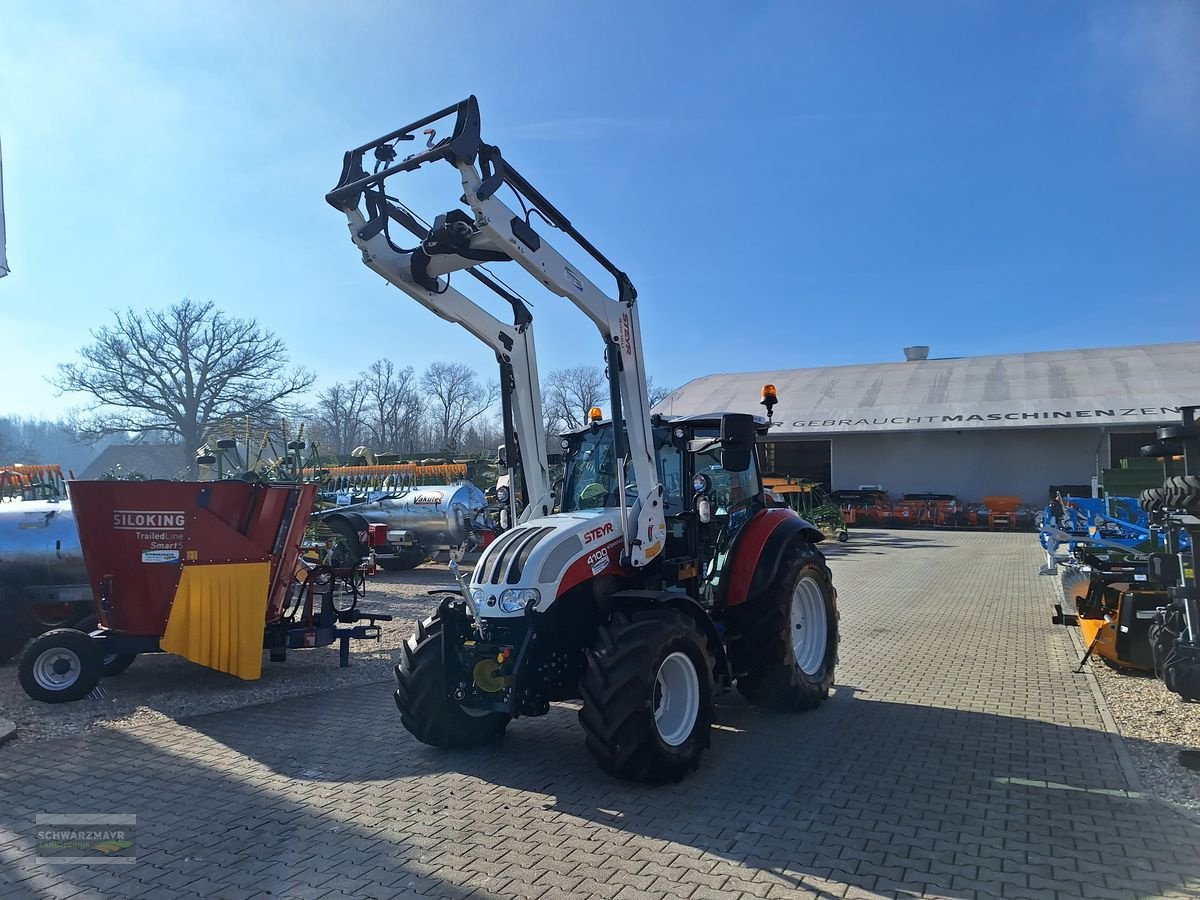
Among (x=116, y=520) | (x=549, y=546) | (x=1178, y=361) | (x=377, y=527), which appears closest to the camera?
(x=549, y=546)

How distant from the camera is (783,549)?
6.70 m

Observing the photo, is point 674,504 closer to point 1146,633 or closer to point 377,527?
point 1146,633

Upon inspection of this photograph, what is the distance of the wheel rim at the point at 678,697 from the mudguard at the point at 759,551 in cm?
113

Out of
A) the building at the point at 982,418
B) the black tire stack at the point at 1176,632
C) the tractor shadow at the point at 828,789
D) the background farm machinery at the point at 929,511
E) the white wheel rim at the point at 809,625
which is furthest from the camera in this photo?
the building at the point at 982,418

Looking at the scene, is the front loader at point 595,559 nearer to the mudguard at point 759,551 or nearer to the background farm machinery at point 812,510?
the mudguard at point 759,551

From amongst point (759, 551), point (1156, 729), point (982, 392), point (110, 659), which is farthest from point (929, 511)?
point (110, 659)

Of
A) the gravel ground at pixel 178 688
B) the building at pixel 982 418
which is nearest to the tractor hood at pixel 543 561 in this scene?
the gravel ground at pixel 178 688

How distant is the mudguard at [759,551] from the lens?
20.9ft

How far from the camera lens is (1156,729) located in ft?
20.1

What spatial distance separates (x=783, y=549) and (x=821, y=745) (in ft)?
4.96

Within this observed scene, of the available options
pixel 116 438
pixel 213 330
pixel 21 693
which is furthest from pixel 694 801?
pixel 116 438

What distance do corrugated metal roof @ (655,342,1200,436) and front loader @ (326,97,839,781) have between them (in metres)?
26.3

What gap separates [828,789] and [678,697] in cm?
102

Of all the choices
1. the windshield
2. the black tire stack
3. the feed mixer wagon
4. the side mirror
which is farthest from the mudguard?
the feed mixer wagon
